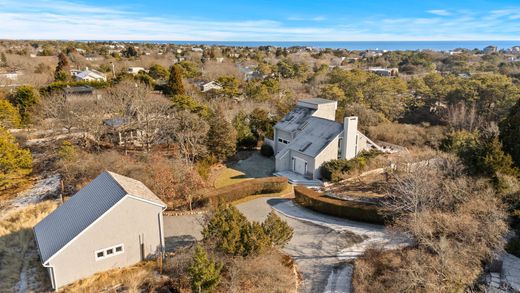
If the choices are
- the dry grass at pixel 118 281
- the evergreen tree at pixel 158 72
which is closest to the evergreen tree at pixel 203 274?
the dry grass at pixel 118 281

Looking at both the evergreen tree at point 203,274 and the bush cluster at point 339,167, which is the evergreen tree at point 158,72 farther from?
the evergreen tree at point 203,274

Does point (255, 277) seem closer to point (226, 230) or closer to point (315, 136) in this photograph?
point (226, 230)

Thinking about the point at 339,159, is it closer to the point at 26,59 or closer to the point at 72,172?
the point at 72,172

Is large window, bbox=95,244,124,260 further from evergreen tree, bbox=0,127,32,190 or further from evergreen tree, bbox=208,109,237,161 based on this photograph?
evergreen tree, bbox=208,109,237,161

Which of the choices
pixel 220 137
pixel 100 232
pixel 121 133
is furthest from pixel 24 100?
pixel 100 232

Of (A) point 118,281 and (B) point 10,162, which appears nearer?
(A) point 118,281

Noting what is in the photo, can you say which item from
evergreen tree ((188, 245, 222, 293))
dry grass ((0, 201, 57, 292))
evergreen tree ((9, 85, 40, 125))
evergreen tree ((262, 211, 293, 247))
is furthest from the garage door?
evergreen tree ((9, 85, 40, 125))

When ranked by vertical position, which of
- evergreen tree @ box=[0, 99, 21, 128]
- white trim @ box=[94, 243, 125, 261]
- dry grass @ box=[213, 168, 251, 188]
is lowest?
dry grass @ box=[213, 168, 251, 188]
